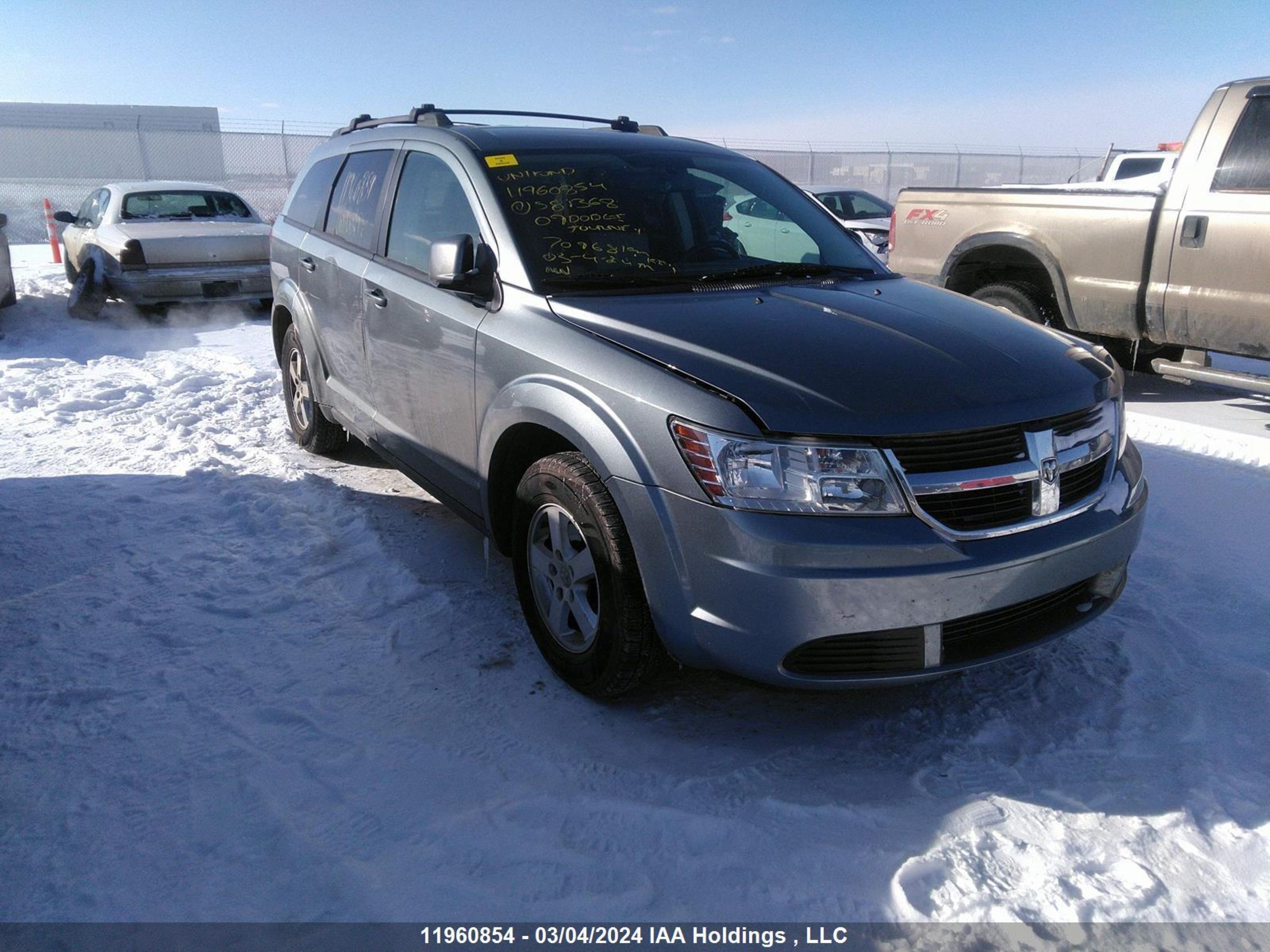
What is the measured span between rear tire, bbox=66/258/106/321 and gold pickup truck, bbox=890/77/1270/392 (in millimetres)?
8324

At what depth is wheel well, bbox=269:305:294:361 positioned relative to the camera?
5891mm

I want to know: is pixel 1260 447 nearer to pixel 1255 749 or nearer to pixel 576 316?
pixel 1255 749

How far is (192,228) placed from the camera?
10.4 meters

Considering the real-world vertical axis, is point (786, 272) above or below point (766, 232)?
below

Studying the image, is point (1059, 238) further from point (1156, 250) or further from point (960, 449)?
point (960, 449)

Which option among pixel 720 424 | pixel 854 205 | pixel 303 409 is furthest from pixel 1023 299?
pixel 854 205

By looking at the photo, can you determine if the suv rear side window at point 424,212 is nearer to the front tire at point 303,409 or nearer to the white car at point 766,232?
the white car at point 766,232

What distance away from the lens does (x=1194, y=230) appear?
6137 millimetres

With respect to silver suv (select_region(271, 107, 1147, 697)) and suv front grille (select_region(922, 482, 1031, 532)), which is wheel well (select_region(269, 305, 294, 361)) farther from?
suv front grille (select_region(922, 482, 1031, 532))

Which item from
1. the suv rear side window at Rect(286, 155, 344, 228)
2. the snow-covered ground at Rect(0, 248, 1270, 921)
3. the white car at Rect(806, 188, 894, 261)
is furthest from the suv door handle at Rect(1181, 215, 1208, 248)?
the white car at Rect(806, 188, 894, 261)

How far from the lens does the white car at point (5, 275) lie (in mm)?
10008

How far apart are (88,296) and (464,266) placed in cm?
857

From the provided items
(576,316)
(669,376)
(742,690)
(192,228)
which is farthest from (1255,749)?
(192,228)

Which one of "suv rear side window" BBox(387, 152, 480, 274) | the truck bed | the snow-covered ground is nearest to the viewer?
the snow-covered ground
